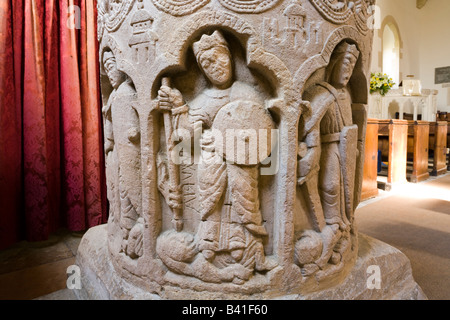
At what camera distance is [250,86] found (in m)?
1.49

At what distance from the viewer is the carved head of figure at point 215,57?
4.58ft

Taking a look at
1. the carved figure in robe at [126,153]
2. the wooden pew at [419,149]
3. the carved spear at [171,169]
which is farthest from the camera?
the wooden pew at [419,149]

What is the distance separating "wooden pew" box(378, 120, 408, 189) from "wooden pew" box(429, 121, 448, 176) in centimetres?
117

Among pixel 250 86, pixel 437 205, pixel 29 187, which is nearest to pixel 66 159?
pixel 29 187

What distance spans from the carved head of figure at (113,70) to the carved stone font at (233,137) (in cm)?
1

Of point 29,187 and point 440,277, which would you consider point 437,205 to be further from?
point 29,187

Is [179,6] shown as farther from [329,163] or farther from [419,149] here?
[419,149]

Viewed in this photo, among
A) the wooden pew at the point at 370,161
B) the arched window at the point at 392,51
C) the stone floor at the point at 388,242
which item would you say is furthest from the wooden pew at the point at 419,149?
the arched window at the point at 392,51

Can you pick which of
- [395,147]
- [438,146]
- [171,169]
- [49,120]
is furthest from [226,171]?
[438,146]

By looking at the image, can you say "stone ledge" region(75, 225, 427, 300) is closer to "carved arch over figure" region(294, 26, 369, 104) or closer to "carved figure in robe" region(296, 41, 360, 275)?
"carved figure in robe" region(296, 41, 360, 275)

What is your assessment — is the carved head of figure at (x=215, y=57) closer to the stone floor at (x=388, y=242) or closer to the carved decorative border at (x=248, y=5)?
the carved decorative border at (x=248, y=5)

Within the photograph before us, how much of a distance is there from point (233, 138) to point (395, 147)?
3.96m
